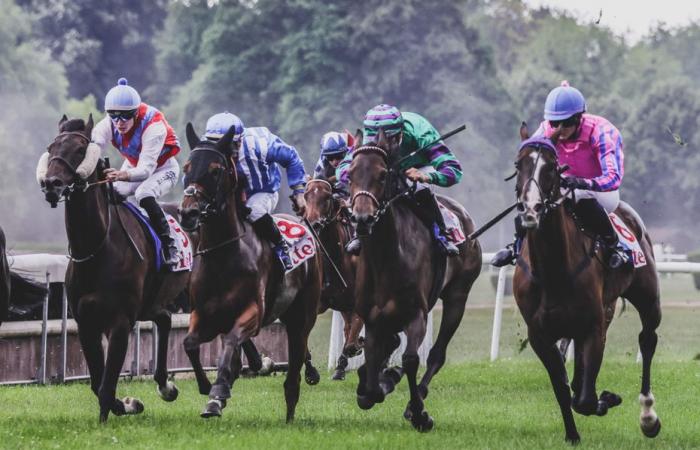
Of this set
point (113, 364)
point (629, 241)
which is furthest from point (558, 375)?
point (113, 364)

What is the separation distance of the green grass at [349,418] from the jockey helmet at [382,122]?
6.66 ft

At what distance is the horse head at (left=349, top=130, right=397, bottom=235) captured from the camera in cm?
975

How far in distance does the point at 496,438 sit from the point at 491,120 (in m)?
52.9

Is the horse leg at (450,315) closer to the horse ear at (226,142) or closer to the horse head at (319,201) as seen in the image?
the horse head at (319,201)

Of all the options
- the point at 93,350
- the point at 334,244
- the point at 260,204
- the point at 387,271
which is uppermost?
the point at 260,204

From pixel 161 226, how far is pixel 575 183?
3211 millimetres

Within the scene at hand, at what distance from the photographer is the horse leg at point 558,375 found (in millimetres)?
9734

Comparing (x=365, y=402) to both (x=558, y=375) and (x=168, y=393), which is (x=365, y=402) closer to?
(x=558, y=375)

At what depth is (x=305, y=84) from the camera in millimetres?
60219

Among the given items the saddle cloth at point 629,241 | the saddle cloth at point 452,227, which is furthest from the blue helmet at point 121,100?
the saddle cloth at point 629,241

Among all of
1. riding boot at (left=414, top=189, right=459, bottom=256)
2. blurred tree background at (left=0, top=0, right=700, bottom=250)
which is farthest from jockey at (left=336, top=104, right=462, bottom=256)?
blurred tree background at (left=0, top=0, right=700, bottom=250)

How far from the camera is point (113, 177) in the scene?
1044cm

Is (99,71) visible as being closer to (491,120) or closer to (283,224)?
(491,120)

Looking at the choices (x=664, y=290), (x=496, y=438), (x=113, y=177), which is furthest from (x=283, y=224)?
(x=664, y=290)
